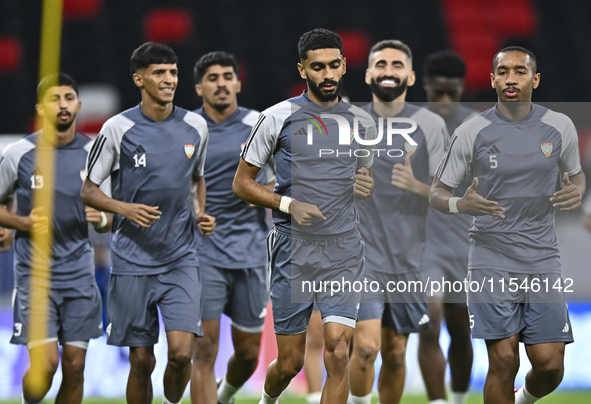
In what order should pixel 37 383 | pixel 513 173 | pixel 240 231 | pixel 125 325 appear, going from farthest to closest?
pixel 240 231 → pixel 37 383 → pixel 125 325 → pixel 513 173

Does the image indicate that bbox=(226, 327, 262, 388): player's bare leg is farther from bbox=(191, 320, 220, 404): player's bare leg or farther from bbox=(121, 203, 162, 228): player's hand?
bbox=(121, 203, 162, 228): player's hand

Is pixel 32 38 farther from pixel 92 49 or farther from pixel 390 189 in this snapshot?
pixel 390 189

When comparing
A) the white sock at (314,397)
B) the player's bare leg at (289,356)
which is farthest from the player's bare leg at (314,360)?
the player's bare leg at (289,356)

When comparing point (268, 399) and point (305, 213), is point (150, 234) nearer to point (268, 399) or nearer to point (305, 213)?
point (305, 213)

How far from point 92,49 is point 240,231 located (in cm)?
1082

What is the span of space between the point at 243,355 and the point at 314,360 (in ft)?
1.95

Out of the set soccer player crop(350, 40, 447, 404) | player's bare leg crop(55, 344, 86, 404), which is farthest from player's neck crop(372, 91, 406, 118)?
player's bare leg crop(55, 344, 86, 404)

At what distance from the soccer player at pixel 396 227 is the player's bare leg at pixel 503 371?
101 cm

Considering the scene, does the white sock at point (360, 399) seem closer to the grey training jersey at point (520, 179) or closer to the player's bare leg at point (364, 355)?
the player's bare leg at point (364, 355)

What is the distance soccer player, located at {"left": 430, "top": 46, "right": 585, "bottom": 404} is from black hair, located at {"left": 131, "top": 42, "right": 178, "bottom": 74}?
2054 mm

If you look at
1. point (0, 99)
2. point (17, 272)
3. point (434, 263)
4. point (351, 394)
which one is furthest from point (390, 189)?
point (0, 99)

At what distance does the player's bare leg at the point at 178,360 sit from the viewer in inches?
226

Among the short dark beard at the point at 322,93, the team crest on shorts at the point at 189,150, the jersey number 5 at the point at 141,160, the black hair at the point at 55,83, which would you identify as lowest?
the jersey number 5 at the point at 141,160

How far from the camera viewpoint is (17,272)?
257 inches
